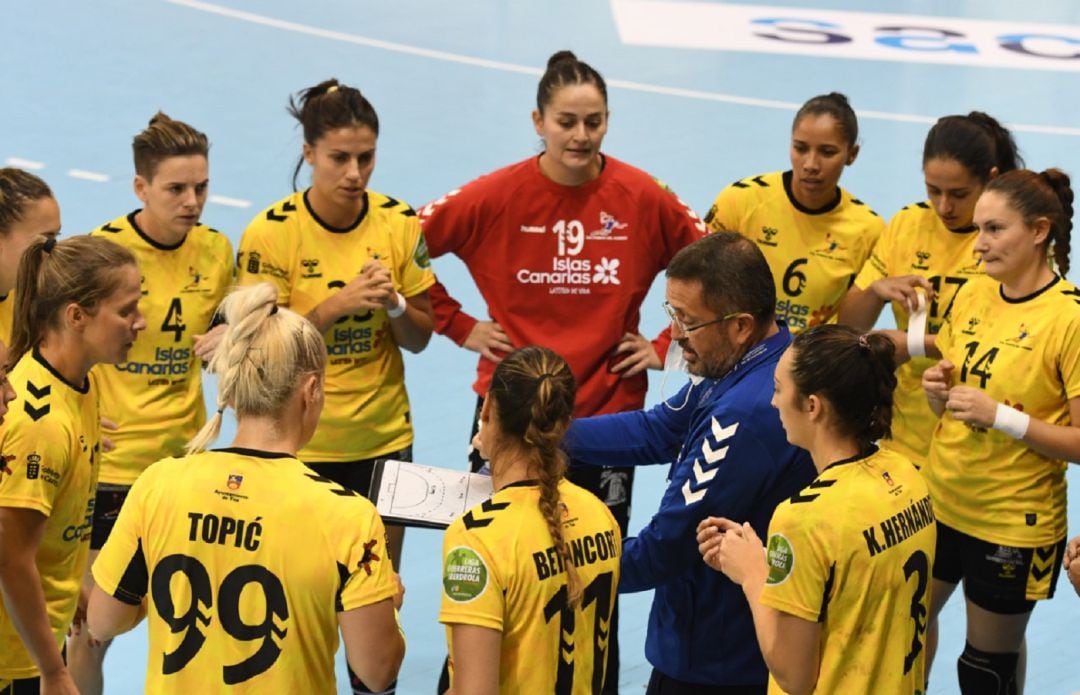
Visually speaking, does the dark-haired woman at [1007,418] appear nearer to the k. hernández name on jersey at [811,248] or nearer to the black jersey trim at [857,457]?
the k. hernández name on jersey at [811,248]

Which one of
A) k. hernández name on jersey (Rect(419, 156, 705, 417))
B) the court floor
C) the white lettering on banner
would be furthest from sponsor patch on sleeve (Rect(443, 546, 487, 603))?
the white lettering on banner

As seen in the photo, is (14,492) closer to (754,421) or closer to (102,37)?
(754,421)

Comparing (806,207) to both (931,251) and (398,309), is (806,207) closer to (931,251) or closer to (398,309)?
(931,251)

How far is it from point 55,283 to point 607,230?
2353 mm

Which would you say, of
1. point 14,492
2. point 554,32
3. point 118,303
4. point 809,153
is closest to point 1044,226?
point 809,153

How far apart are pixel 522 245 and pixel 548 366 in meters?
2.14

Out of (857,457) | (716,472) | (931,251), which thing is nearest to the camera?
(857,457)

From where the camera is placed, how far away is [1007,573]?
528 centimetres

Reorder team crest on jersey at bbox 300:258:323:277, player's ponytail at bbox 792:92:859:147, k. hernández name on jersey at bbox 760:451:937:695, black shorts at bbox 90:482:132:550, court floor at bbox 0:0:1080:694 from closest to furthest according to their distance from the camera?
k. hernández name on jersey at bbox 760:451:937:695, black shorts at bbox 90:482:132:550, team crest on jersey at bbox 300:258:323:277, player's ponytail at bbox 792:92:859:147, court floor at bbox 0:0:1080:694

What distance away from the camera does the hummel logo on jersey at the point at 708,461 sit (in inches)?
165

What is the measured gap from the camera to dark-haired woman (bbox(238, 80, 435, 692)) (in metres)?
5.73

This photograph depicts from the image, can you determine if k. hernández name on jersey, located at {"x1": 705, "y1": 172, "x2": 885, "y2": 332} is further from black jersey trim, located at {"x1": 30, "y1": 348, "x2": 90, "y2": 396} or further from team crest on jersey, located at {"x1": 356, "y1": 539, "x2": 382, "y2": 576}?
team crest on jersey, located at {"x1": 356, "y1": 539, "x2": 382, "y2": 576}

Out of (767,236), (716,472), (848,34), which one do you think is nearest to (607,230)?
(767,236)

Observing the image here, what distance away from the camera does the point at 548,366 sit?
3.86 meters
